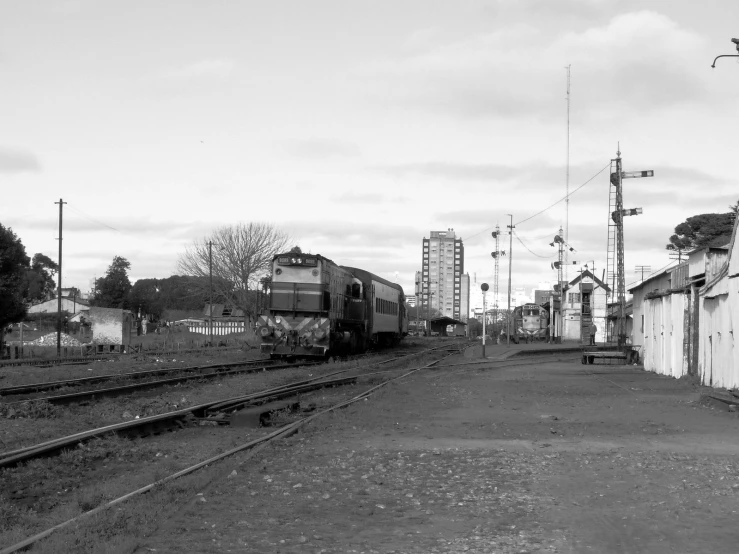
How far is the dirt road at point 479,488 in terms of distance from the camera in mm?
6676

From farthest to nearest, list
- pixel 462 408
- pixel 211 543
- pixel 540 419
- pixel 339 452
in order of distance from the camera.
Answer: pixel 462 408
pixel 540 419
pixel 339 452
pixel 211 543

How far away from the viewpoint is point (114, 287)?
10719 cm

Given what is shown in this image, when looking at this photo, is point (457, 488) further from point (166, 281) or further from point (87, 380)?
point (166, 281)

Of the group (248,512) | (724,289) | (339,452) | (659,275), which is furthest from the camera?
(659,275)

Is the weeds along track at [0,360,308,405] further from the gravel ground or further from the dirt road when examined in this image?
the dirt road

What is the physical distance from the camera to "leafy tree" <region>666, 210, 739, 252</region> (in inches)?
2825

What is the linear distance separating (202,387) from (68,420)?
7.37 metres

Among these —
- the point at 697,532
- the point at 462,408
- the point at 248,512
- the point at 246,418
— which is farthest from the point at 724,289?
the point at 248,512

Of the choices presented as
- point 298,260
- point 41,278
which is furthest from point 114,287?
point 298,260

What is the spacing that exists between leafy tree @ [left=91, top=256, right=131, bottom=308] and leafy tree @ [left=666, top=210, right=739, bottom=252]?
6742cm

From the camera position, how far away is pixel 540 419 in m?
15.5

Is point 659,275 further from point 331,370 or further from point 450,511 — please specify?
point 450,511

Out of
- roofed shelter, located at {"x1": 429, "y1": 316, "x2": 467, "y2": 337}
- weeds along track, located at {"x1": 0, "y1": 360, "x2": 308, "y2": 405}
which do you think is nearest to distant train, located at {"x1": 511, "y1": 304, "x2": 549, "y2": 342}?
roofed shelter, located at {"x1": 429, "y1": 316, "x2": 467, "y2": 337}

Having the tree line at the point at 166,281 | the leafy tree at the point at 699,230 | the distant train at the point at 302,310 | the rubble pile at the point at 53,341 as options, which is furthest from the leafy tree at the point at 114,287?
the distant train at the point at 302,310
